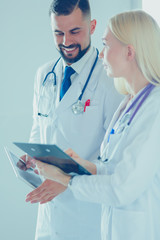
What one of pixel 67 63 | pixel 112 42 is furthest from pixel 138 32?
pixel 67 63

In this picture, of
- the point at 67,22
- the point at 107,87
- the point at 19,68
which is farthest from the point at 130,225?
the point at 19,68

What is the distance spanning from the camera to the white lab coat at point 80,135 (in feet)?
5.40

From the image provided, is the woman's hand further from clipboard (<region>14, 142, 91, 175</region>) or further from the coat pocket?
the coat pocket

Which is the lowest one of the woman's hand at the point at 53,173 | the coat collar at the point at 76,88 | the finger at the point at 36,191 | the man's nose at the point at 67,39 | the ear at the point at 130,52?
the finger at the point at 36,191

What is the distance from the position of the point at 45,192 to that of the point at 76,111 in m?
0.38

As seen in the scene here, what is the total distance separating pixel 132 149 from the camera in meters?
1.20

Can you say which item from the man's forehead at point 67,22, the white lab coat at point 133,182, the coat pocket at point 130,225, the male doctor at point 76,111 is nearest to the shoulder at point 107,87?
the male doctor at point 76,111

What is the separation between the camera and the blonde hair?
1.27 metres

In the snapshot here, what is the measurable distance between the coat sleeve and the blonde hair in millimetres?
176

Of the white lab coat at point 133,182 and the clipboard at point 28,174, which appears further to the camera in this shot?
the clipboard at point 28,174

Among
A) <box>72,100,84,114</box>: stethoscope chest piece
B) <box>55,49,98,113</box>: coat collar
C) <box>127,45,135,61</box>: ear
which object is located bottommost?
<box>72,100,84,114</box>: stethoscope chest piece

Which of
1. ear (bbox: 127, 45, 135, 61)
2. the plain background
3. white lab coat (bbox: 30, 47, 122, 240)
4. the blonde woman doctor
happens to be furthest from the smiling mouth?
the plain background

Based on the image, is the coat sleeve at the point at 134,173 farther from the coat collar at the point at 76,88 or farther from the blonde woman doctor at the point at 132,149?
the coat collar at the point at 76,88

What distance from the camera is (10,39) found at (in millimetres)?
2398
